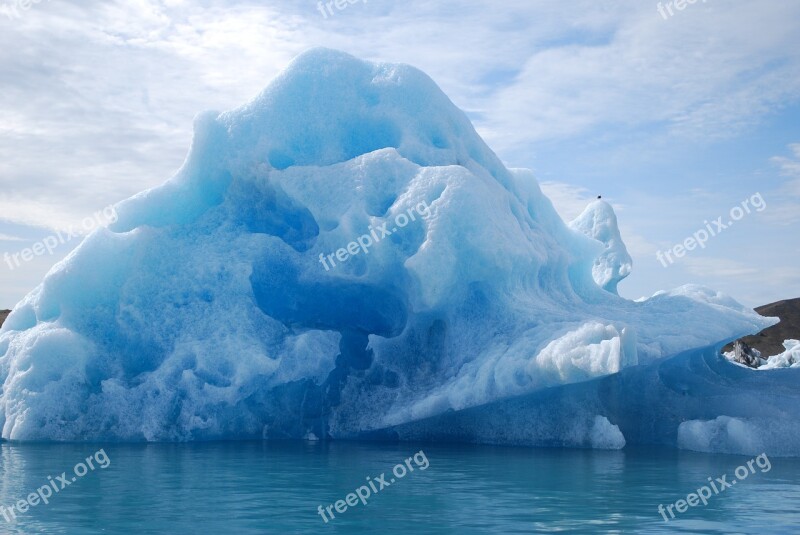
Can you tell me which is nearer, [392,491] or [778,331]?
[392,491]

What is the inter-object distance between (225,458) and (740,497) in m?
7.05

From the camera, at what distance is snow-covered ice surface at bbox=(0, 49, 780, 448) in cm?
1509

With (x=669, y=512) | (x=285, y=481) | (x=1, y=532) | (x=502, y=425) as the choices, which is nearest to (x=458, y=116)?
(x=502, y=425)

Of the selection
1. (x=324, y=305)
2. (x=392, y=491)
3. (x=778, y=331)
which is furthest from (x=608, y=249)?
(x=778, y=331)

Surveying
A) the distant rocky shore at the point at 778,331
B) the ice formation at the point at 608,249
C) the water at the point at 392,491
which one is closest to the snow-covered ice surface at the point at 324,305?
the water at the point at 392,491

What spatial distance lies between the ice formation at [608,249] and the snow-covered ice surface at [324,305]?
4.61m

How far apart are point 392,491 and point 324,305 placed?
778cm

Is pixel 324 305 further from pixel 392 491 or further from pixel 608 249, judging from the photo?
pixel 608 249

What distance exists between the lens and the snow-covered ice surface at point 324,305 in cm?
1509

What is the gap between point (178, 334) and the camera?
1591 centimetres

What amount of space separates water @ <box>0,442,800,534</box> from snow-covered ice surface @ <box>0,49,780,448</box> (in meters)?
1.34

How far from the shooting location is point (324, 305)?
55.7 ft

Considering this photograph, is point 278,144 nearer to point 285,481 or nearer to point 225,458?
point 225,458

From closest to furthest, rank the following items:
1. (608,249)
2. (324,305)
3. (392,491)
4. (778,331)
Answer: (392,491)
(324,305)
(608,249)
(778,331)
